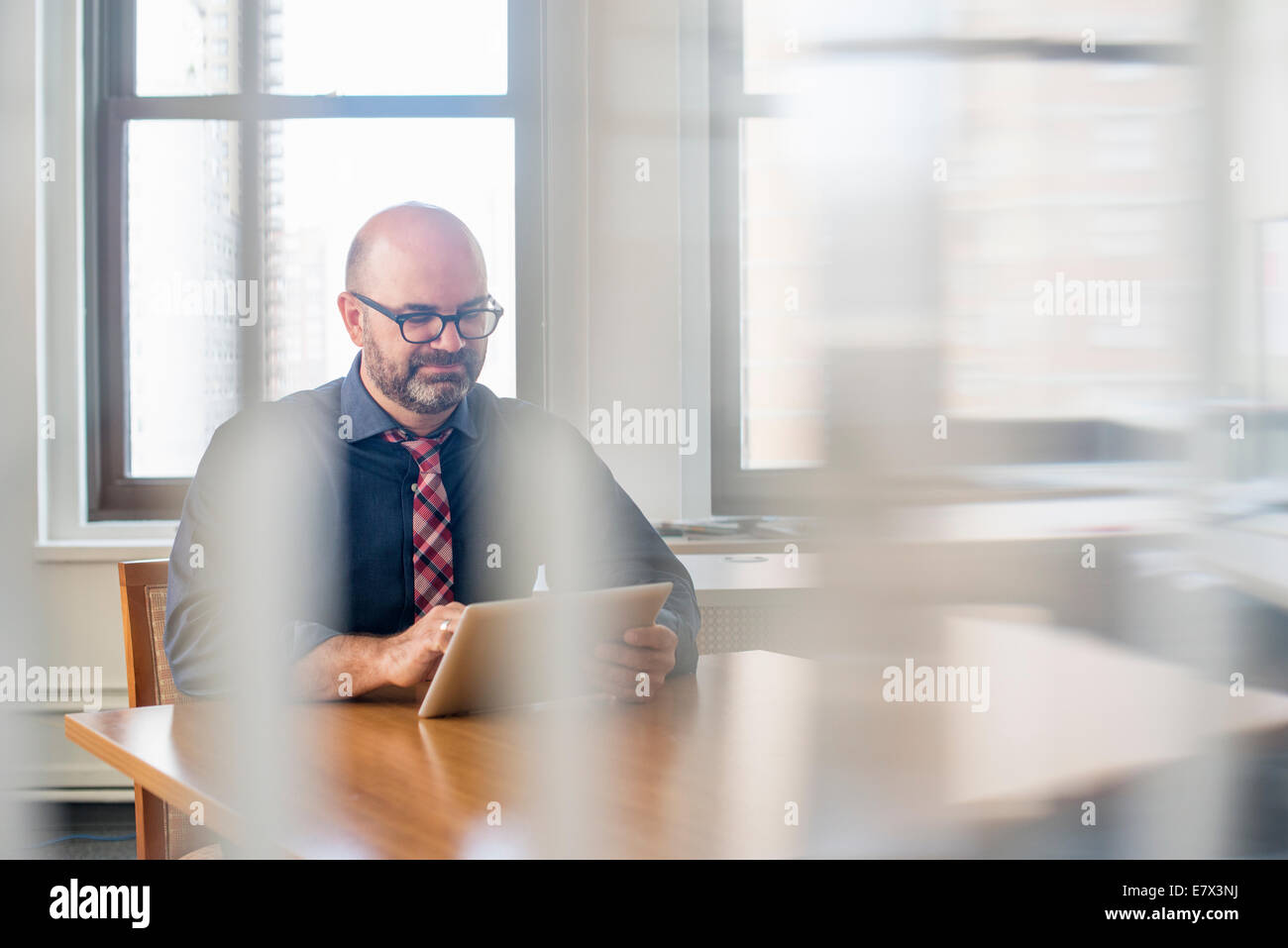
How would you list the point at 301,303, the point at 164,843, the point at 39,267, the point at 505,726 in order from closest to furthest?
the point at 301,303
the point at 505,726
the point at 164,843
the point at 39,267

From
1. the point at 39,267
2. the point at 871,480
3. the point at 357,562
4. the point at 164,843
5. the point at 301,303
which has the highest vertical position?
the point at 39,267

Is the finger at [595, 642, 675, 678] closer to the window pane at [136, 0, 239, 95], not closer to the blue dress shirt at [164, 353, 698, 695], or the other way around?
the blue dress shirt at [164, 353, 698, 695]

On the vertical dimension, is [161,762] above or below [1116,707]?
below

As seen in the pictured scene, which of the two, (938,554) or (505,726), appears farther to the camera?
(505,726)

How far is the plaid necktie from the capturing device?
1.09 metres

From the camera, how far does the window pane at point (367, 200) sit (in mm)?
602

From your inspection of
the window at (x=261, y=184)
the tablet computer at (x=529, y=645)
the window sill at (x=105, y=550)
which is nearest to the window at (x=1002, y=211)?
the tablet computer at (x=529, y=645)

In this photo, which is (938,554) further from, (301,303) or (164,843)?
(164,843)

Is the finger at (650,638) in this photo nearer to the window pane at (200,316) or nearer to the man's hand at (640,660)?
the man's hand at (640,660)

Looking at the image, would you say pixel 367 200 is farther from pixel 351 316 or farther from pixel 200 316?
pixel 200 316

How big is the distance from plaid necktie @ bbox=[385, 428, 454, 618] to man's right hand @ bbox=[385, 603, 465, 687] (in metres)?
0.23

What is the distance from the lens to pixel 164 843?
1.01 metres

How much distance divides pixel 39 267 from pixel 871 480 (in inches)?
55.4

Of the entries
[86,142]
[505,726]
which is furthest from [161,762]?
[86,142]
